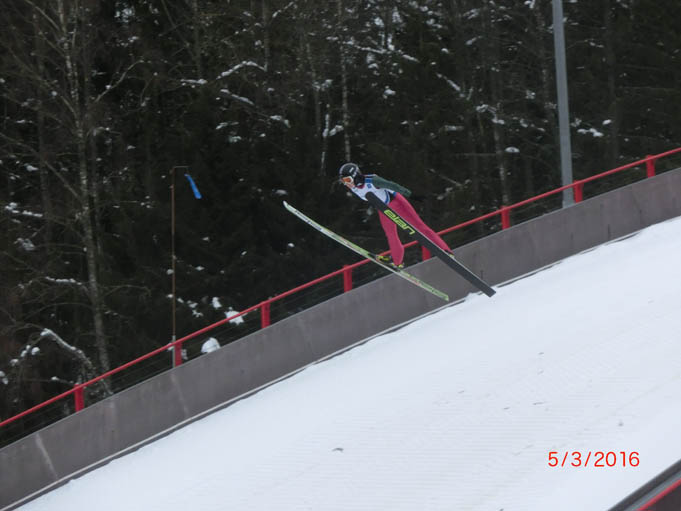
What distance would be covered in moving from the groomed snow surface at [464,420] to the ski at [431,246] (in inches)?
Result: 11.7

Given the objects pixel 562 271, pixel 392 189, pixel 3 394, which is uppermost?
pixel 392 189

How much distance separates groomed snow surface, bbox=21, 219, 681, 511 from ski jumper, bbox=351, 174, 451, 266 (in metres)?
1.14

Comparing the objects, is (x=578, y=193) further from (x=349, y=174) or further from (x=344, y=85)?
(x=344, y=85)

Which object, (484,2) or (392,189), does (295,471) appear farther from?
(484,2)

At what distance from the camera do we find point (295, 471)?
970 centimetres

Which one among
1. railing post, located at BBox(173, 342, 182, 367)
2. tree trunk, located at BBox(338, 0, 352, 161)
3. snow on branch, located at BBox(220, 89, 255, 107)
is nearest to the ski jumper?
railing post, located at BBox(173, 342, 182, 367)

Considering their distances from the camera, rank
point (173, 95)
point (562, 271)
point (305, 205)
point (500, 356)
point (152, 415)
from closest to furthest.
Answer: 1. point (500, 356)
2. point (152, 415)
3. point (562, 271)
4. point (305, 205)
5. point (173, 95)

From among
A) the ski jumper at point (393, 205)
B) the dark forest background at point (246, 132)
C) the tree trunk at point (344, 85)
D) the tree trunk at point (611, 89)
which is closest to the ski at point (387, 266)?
the ski jumper at point (393, 205)

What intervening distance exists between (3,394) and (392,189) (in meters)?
12.3

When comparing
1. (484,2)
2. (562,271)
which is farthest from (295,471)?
(484,2)

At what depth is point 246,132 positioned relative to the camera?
24.1 meters

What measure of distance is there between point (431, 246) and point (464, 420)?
14.0 ft

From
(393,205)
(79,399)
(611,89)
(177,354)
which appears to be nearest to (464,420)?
(393,205)
